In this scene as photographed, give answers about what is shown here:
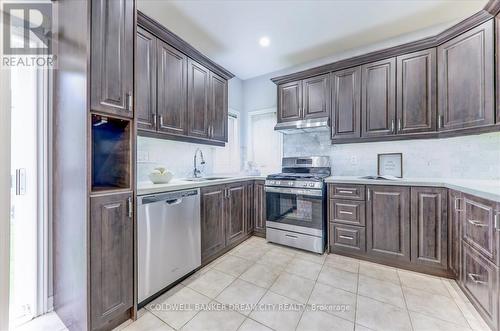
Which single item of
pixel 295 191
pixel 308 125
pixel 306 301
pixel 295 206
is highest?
pixel 308 125

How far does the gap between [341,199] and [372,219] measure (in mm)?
390

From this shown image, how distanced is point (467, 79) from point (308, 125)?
65.1 inches

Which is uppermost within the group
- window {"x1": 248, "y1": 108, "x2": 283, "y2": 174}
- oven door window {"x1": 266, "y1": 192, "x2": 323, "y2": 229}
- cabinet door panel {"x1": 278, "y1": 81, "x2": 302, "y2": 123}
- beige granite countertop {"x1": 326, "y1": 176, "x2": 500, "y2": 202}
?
cabinet door panel {"x1": 278, "y1": 81, "x2": 302, "y2": 123}

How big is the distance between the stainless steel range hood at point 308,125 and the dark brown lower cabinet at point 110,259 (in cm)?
237

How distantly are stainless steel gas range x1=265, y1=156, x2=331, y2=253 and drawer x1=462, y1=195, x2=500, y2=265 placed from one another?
4.20 ft

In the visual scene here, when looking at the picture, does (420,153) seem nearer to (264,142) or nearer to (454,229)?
(454,229)

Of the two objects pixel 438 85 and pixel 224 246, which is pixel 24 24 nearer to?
pixel 224 246

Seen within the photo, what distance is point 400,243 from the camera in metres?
2.32

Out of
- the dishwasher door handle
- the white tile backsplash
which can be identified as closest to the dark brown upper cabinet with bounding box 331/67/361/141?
the white tile backsplash

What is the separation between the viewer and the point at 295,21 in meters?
2.51

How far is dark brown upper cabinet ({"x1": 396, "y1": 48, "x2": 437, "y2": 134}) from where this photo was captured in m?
2.45

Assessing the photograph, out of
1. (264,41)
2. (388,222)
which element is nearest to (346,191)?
(388,222)

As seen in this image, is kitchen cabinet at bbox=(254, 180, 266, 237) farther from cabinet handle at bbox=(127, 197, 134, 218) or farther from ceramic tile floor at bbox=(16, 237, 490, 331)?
cabinet handle at bbox=(127, 197, 134, 218)

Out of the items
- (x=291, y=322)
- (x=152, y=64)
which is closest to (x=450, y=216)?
(x=291, y=322)
